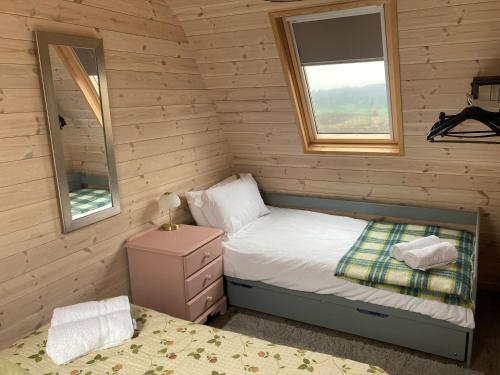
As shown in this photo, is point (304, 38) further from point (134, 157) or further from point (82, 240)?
point (82, 240)

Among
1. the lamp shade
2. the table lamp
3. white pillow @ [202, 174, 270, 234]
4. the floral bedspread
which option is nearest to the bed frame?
white pillow @ [202, 174, 270, 234]

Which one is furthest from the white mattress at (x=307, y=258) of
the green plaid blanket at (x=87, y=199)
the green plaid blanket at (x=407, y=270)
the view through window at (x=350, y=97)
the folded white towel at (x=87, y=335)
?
the folded white towel at (x=87, y=335)

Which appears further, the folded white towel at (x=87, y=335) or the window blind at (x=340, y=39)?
the window blind at (x=340, y=39)

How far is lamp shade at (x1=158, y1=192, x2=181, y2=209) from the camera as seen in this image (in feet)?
9.73

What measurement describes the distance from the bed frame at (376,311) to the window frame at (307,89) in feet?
1.62

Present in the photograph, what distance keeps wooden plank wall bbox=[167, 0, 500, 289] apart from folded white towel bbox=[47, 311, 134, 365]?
1951 millimetres

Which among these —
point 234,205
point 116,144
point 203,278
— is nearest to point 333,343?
point 203,278

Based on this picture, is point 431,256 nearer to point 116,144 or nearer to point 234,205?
point 234,205

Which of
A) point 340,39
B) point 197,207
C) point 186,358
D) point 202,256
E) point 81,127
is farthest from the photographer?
point 197,207

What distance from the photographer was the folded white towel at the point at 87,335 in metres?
1.88

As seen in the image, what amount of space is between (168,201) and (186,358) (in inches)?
50.8

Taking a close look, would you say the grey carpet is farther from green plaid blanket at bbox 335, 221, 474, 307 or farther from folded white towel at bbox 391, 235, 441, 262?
folded white towel at bbox 391, 235, 441, 262

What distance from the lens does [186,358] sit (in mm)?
1896

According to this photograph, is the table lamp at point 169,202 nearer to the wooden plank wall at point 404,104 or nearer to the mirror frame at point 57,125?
the mirror frame at point 57,125
